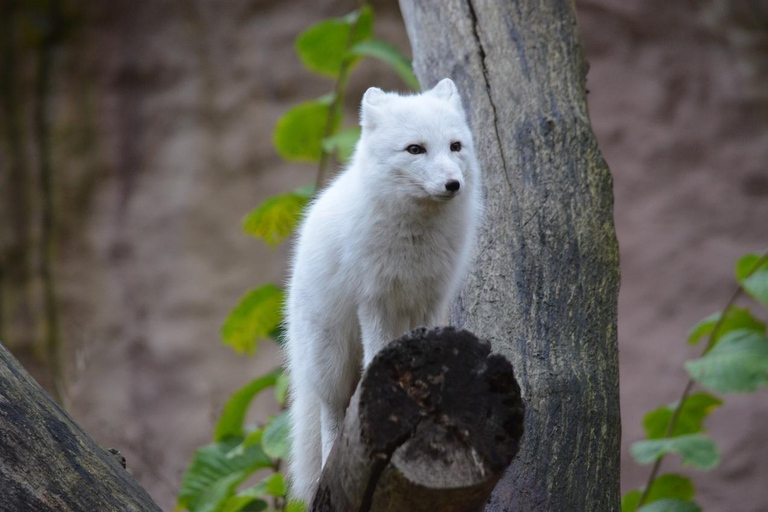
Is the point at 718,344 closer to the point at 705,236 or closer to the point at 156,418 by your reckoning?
the point at 705,236

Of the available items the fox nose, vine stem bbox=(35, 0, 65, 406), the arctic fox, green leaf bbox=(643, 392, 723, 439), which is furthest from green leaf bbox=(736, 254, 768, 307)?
vine stem bbox=(35, 0, 65, 406)

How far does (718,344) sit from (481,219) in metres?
1.63

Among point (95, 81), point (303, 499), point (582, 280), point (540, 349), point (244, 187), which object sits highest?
point (95, 81)

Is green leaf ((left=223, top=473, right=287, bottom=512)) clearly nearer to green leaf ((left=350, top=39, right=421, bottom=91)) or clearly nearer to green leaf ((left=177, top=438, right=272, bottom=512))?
green leaf ((left=177, top=438, right=272, bottom=512))

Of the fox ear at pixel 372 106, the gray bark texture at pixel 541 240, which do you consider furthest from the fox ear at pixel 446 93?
the gray bark texture at pixel 541 240

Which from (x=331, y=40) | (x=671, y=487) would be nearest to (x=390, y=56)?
(x=331, y=40)

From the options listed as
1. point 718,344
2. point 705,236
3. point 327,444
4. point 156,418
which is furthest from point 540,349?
point 156,418

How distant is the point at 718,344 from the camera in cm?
402

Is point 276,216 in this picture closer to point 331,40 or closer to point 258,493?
point 331,40

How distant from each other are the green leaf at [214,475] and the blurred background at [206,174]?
271 cm

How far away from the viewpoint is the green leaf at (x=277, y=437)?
378cm

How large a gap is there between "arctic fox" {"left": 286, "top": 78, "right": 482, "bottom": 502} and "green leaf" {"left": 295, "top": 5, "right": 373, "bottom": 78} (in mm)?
1853

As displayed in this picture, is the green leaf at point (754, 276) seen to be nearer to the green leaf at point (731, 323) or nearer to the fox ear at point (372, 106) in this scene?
the green leaf at point (731, 323)

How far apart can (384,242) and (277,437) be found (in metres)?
1.55
